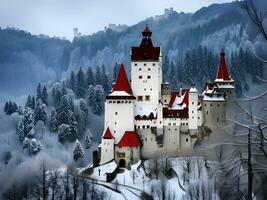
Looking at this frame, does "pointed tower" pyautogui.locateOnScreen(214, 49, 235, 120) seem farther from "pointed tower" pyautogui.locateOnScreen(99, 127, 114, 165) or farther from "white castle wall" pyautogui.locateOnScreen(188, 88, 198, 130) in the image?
"pointed tower" pyautogui.locateOnScreen(99, 127, 114, 165)

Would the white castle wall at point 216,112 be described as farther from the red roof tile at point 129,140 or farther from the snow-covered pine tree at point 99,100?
the snow-covered pine tree at point 99,100


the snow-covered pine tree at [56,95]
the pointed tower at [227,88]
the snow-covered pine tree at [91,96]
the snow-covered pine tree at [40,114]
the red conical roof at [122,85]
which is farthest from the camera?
the snow-covered pine tree at [91,96]

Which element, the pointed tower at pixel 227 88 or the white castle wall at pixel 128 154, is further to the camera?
the white castle wall at pixel 128 154

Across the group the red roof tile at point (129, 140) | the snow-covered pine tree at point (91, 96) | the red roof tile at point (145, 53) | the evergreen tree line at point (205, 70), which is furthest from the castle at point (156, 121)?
the evergreen tree line at point (205, 70)

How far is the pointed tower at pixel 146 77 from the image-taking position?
68.7 m

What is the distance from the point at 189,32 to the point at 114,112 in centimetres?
12266

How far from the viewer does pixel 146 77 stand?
68.9 metres

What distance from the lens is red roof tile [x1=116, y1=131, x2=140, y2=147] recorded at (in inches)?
2586

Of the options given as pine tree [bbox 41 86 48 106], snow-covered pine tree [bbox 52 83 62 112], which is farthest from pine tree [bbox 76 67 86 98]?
pine tree [bbox 41 86 48 106]

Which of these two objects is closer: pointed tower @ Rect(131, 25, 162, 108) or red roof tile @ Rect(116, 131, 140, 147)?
red roof tile @ Rect(116, 131, 140, 147)

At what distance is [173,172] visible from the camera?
64.7 m

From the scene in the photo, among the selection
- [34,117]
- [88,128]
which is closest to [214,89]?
[88,128]

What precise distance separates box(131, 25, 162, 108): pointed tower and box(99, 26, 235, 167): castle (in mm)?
173

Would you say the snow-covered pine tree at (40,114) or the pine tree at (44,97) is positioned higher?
the pine tree at (44,97)
